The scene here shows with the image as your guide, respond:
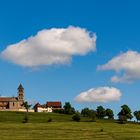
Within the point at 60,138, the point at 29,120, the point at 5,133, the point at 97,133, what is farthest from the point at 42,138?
the point at 29,120

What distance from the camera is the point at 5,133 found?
133500 mm

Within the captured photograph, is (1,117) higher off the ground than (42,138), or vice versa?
(1,117)

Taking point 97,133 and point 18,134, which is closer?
point 18,134

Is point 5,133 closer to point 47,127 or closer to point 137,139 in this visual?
point 47,127

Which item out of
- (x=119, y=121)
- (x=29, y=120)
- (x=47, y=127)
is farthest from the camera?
(x=119, y=121)

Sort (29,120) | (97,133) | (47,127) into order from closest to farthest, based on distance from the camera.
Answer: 1. (97,133)
2. (47,127)
3. (29,120)

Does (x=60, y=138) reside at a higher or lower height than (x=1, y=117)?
lower

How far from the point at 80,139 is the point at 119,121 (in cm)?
7750

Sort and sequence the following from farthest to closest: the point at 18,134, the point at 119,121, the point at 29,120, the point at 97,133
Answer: the point at 119,121 → the point at 29,120 → the point at 97,133 → the point at 18,134

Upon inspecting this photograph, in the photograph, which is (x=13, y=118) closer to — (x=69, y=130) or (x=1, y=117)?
(x=1, y=117)

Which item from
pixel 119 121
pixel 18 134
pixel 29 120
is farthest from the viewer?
pixel 119 121

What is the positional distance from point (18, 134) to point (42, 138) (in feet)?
35.5

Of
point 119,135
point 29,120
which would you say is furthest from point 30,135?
point 29,120

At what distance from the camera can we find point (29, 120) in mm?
186500
